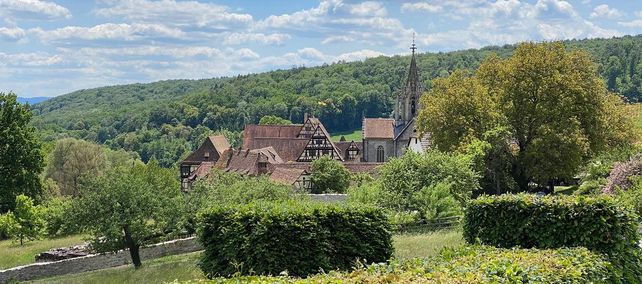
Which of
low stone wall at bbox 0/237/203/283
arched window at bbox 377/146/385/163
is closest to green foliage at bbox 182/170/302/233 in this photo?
low stone wall at bbox 0/237/203/283

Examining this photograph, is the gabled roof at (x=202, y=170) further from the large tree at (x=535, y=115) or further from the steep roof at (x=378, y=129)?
the large tree at (x=535, y=115)

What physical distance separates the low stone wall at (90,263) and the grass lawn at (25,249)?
6.21ft

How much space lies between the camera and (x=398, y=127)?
78.9 meters

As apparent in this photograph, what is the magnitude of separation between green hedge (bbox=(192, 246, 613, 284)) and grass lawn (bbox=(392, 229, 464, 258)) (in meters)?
6.32

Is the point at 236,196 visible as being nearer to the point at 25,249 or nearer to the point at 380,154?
the point at 25,249

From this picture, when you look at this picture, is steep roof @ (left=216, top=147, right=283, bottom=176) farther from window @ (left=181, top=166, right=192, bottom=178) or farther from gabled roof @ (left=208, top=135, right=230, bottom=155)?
window @ (left=181, top=166, right=192, bottom=178)

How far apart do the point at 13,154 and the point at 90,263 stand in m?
18.9

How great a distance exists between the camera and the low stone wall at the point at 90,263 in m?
28.7

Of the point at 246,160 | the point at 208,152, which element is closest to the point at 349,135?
the point at 208,152

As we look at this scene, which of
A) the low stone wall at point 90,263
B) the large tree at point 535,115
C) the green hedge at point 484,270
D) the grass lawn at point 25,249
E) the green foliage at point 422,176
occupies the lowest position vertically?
the grass lawn at point 25,249

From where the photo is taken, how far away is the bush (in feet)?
42.5

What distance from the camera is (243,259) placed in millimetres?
15383

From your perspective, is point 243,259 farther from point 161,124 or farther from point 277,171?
point 161,124

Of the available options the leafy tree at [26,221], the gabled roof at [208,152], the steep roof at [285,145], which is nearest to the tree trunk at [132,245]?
the leafy tree at [26,221]
